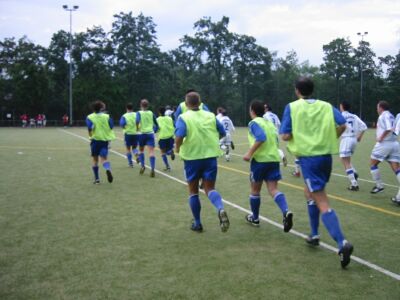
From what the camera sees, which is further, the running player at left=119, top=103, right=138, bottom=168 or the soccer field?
the running player at left=119, top=103, right=138, bottom=168

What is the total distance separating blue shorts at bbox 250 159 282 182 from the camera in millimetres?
6449

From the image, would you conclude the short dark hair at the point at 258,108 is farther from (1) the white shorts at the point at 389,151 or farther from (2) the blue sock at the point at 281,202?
(1) the white shorts at the point at 389,151

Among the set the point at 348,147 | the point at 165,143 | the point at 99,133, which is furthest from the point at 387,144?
the point at 99,133

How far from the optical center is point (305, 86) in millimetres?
5305

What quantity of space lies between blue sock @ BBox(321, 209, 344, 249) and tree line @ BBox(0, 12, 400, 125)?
5449 cm

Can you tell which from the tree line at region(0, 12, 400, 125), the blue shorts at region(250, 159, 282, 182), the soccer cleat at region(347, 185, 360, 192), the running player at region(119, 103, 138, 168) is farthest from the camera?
the tree line at region(0, 12, 400, 125)

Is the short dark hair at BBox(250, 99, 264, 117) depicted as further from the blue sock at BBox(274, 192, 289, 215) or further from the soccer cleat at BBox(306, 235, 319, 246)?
the soccer cleat at BBox(306, 235, 319, 246)

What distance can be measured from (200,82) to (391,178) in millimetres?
53405

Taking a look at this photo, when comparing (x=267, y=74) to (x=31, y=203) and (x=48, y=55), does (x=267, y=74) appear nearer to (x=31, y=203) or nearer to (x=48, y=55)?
(x=48, y=55)

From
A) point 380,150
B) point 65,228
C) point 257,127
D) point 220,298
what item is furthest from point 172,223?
point 380,150

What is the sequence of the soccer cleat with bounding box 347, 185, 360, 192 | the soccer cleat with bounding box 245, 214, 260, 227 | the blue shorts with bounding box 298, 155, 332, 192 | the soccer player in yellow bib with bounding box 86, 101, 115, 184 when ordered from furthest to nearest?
1. the soccer player in yellow bib with bounding box 86, 101, 115, 184
2. the soccer cleat with bounding box 347, 185, 360, 192
3. the soccer cleat with bounding box 245, 214, 260, 227
4. the blue shorts with bounding box 298, 155, 332, 192

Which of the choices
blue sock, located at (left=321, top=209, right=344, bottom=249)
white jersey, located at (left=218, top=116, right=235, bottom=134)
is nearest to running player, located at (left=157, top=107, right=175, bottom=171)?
white jersey, located at (left=218, top=116, right=235, bottom=134)

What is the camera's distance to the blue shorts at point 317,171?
16.6ft

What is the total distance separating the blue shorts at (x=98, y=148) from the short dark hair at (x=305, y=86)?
6.85 m
